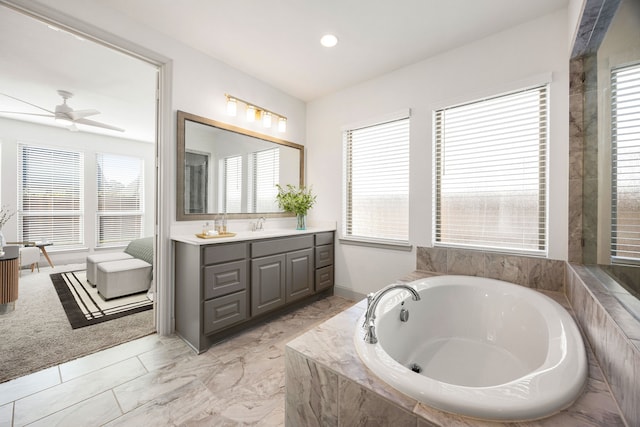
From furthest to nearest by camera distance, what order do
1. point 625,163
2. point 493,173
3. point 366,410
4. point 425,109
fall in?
Answer: point 425,109 → point 493,173 → point 625,163 → point 366,410

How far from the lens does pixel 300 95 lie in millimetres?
3352

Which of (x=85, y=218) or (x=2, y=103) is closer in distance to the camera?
(x=2, y=103)

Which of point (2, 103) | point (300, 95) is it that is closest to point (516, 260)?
point (300, 95)

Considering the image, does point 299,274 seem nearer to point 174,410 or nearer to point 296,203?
point 296,203

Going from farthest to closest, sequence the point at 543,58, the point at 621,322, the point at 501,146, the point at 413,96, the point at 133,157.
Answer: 1. the point at 133,157
2. the point at 413,96
3. the point at 501,146
4. the point at 543,58
5. the point at 621,322

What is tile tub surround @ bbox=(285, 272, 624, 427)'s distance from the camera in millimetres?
771

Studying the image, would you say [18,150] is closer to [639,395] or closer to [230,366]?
[230,366]

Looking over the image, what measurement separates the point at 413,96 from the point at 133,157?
19.2 feet

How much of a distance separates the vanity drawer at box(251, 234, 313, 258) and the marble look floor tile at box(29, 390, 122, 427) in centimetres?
125

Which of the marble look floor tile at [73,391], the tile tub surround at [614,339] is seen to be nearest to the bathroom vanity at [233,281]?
the marble look floor tile at [73,391]

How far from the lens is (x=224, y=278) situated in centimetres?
210

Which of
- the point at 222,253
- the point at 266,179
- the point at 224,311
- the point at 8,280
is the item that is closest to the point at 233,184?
the point at 266,179

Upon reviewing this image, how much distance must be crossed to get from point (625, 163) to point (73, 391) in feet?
10.4

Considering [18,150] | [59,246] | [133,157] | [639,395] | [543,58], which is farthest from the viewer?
[133,157]
